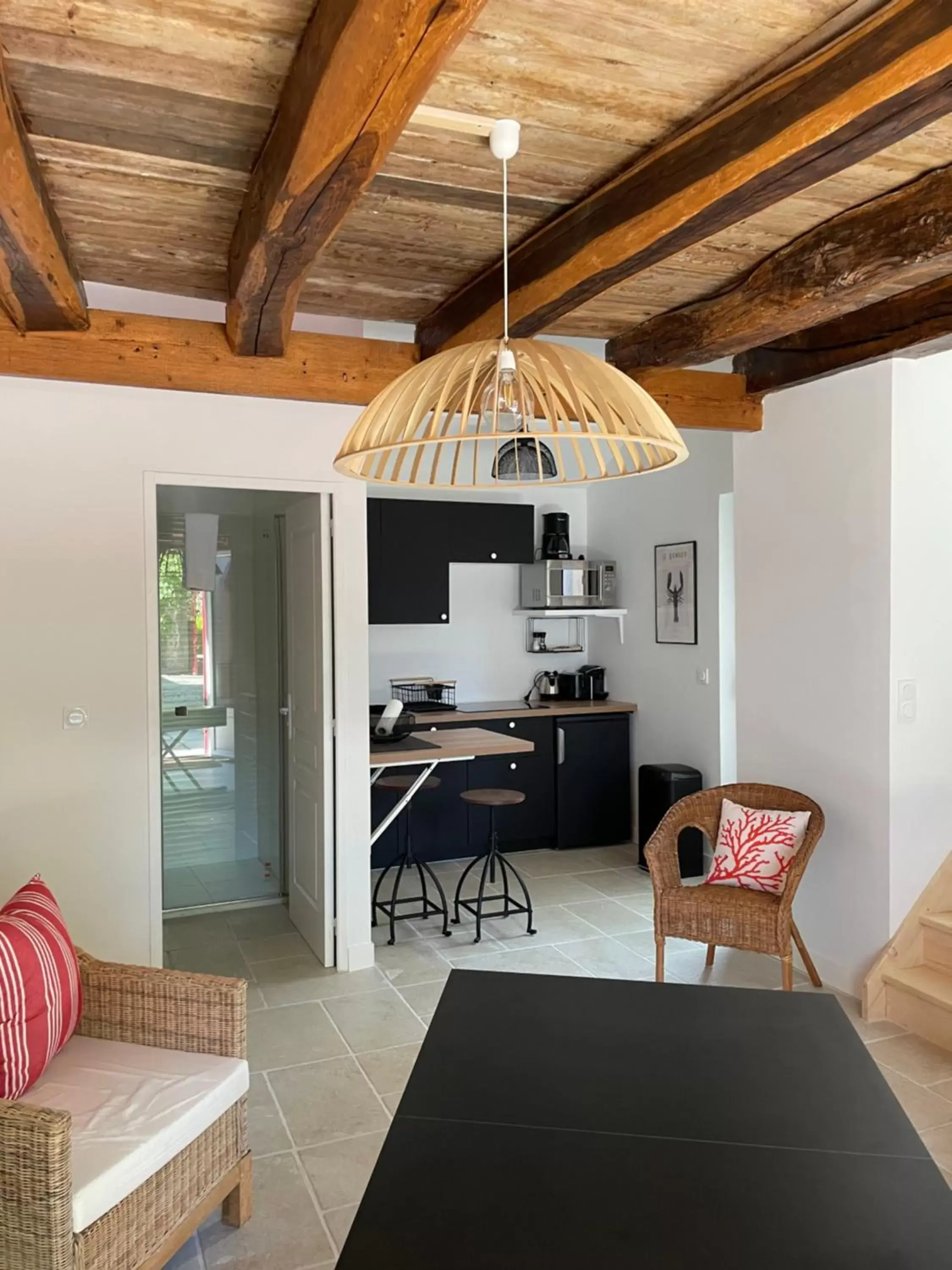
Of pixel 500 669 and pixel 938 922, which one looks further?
pixel 500 669

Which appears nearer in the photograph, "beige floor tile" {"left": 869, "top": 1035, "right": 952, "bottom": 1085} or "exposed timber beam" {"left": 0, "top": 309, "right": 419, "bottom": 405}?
"beige floor tile" {"left": 869, "top": 1035, "right": 952, "bottom": 1085}

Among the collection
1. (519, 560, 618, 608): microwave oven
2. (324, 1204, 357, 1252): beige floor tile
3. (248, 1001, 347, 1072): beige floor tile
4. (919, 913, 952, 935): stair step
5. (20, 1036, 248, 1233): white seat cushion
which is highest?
(519, 560, 618, 608): microwave oven

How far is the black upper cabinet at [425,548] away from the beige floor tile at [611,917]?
6.43ft

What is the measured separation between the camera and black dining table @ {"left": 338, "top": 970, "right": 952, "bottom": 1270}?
1.26 metres

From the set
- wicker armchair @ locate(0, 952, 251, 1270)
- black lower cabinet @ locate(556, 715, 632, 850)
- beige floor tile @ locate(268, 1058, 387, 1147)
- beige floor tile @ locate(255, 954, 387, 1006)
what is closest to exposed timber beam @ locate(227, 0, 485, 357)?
wicker armchair @ locate(0, 952, 251, 1270)

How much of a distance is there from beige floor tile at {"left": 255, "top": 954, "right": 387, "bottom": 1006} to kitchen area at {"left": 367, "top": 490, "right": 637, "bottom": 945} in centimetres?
107

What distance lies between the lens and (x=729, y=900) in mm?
3572

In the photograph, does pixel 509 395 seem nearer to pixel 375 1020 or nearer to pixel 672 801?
pixel 375 1020

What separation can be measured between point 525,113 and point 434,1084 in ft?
6.52

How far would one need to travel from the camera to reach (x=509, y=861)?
5.73 metres

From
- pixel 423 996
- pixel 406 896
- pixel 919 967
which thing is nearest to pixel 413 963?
pixel 423 996

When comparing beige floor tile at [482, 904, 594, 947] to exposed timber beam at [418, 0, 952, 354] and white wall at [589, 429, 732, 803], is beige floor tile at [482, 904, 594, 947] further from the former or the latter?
exposed timber beam at [418, 0, 952, 354]

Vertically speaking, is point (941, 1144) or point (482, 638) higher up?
point (482, 638)

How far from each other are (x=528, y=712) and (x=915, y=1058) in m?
3.03
